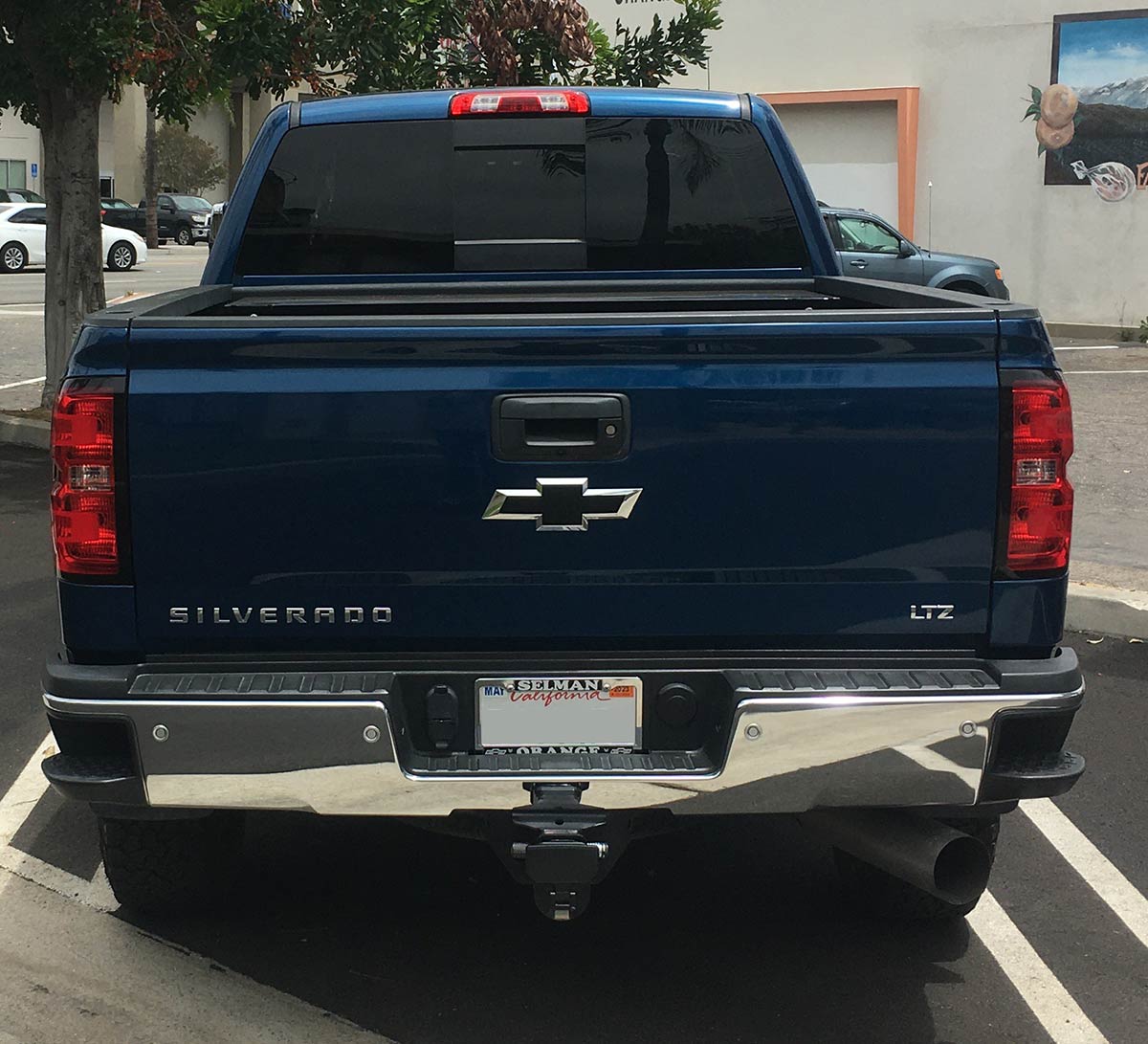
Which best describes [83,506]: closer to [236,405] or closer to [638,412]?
[236,405]

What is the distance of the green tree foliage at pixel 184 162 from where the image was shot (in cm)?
6197

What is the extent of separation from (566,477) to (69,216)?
412 inches

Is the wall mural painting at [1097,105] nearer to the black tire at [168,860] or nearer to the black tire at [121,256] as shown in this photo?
the black tire at [168,860]

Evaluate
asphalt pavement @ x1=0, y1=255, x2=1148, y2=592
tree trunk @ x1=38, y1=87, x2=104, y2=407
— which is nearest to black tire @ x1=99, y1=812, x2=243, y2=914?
asphalt pavement @ x1=0, y1=255, x2=1148, y2=592

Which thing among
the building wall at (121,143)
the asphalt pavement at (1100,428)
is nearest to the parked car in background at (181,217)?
the building wall at (121,143)

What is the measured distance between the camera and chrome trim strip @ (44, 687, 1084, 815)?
3143 mm

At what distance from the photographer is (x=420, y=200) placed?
15.2ft

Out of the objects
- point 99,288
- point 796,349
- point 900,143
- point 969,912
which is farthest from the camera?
point 900,143

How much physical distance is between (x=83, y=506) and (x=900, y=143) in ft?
67.4

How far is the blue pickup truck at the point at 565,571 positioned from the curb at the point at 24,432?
9.28m

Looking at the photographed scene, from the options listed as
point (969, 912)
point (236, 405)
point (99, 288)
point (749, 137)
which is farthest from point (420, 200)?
point (99, 288)

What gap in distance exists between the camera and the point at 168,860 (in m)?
3.95

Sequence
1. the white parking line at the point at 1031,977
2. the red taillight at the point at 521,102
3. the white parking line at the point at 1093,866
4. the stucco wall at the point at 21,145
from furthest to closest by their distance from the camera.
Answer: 1. the stucco wall at the point at 21,145
2. the red taillight at the point at 521,102
3. the white parking line at the point at 1093,866
4. the white parking line at the point at 1031,977

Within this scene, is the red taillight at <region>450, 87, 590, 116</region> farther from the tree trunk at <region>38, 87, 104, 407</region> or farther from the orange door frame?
the orange door frame
